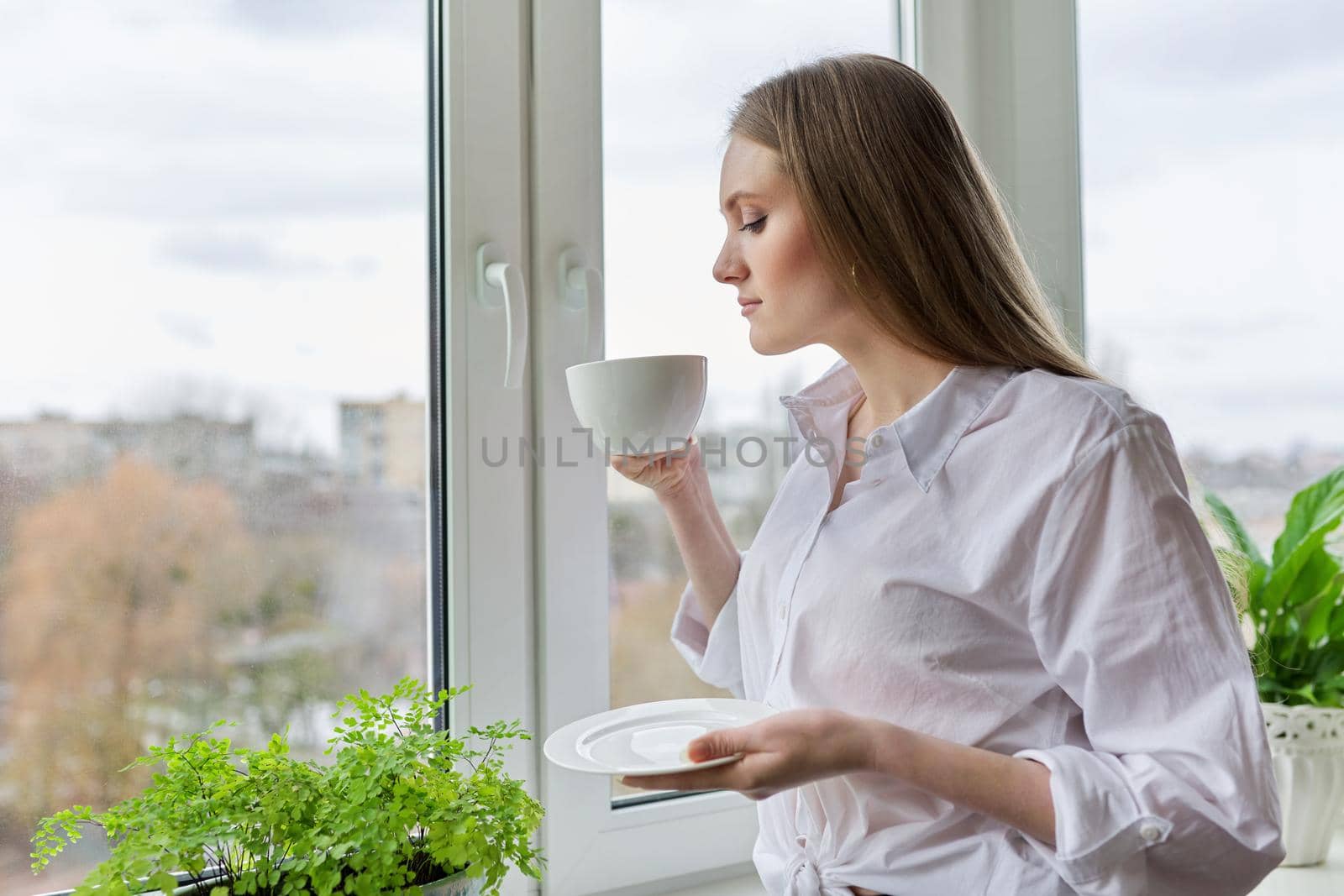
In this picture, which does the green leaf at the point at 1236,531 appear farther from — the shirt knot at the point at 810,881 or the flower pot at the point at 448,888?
the flower pot at the point at 448,888

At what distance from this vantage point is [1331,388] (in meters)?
1.55

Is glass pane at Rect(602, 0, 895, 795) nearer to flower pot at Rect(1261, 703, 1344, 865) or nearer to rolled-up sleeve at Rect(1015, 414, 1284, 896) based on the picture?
rolled-up sleeve at Rect(1015, 414, 1284, 896)

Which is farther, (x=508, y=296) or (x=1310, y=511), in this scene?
(x=1310, y=511)

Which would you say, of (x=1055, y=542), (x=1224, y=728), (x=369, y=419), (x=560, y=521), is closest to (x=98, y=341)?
(x=369, y=419)

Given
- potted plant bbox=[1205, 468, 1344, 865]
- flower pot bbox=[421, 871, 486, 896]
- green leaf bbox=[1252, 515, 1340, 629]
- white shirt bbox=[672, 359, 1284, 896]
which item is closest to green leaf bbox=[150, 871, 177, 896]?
flower pot bbox=[421, 871, 486, 896]

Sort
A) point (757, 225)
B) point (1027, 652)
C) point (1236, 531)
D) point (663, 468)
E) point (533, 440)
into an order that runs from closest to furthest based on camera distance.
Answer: point (1027, 652) → point (757, 225) → point (663, 468) → point (533, 440) → point (1236, 531)

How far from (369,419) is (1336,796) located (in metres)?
1.27

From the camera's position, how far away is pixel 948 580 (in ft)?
2.70

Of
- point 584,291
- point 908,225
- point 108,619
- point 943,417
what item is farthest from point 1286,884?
point 108,619

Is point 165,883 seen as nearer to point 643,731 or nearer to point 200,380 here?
point 643,731

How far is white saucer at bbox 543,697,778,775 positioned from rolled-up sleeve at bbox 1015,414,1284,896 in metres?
0.25

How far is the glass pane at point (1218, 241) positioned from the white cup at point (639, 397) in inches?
35.8

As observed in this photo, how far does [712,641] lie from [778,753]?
15.3 inches

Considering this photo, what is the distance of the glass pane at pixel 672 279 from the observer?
122 cm
